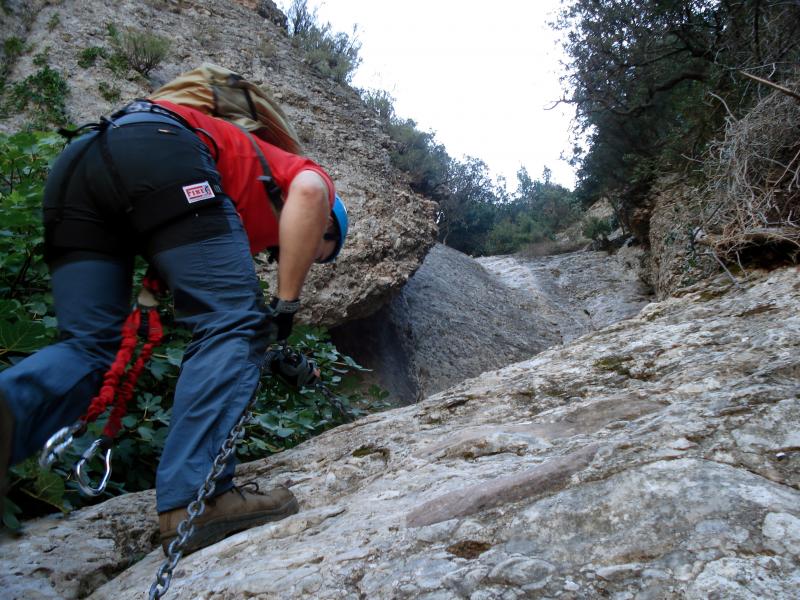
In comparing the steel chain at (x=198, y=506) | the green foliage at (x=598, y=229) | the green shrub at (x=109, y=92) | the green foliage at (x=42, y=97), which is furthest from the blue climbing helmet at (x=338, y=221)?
the green foliage at (x=598, y=229)

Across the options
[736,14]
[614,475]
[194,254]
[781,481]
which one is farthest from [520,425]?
[736,14]

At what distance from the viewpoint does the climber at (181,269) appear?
169 cm

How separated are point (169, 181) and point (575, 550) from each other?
1.46 m

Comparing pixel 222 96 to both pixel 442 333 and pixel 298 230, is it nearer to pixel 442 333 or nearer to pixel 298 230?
pixel 298 230

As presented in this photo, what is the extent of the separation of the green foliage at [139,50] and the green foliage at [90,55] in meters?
0.16

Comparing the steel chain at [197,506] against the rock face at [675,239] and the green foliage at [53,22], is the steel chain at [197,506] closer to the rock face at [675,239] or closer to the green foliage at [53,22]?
the rock face at [675,239]

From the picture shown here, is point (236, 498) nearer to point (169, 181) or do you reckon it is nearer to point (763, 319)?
point (169, 181)

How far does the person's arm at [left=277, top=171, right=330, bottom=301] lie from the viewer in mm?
1981

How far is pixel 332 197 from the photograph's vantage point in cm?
213

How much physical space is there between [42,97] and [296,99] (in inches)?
122

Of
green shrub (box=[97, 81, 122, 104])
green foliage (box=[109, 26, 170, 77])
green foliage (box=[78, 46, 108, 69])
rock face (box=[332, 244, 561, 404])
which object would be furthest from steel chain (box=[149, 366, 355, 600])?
green foliage (box=[109, 26, 170, 77])

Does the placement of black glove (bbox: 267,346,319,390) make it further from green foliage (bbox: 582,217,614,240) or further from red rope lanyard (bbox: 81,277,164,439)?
green foliage (bbox: 582,217,614,240)

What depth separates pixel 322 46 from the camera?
11.0 m

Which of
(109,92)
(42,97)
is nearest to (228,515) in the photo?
(42,97)
